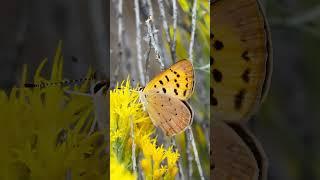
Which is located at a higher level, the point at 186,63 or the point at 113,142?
the point at 186,63

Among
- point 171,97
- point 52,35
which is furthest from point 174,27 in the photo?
point 52,35

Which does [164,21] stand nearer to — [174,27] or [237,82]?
[174,27]

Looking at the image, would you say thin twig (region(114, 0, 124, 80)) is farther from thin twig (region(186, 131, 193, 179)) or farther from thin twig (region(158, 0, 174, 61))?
thin twig (region(186, 131, 193, 179))

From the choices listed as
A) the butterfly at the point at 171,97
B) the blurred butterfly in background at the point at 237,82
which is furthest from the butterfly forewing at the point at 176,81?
the blurred butterfly in background at the point at 237,82

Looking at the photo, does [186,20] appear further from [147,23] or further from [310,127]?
[310,127]

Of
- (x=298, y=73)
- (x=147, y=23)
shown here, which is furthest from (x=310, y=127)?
(x=147, y=23)
